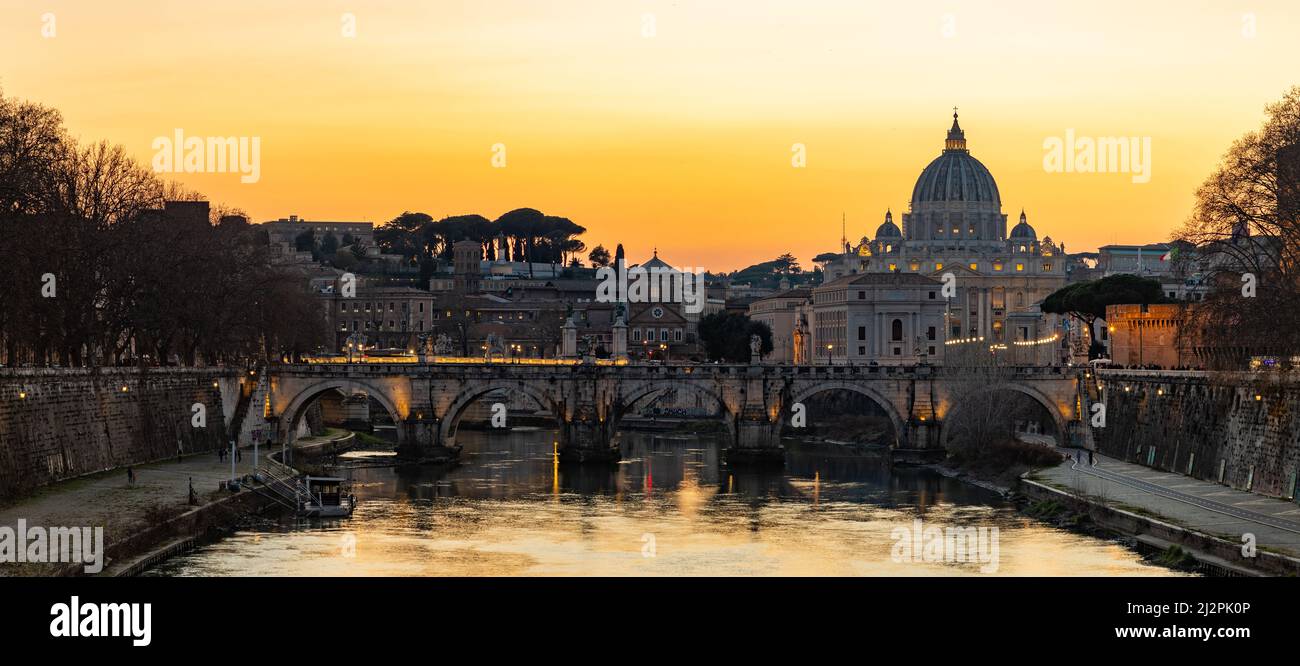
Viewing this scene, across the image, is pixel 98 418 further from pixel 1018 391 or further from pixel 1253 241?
pixel 1018 391

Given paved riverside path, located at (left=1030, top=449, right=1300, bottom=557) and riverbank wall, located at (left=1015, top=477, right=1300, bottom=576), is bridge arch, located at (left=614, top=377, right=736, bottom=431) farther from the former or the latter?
riverbank wall, located at (left=1015, top=477, right=1300, bottom=576)

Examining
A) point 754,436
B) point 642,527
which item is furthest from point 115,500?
point 754,436

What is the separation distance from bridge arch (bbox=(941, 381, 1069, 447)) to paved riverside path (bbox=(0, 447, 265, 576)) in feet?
115

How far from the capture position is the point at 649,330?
176000mm

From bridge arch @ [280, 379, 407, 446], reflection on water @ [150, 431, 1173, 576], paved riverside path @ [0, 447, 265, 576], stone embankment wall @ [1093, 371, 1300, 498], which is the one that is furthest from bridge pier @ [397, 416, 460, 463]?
stone embankment wall @ [1093, 371, 1300, 498]

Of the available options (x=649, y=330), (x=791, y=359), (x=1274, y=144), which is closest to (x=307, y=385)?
(x=1274, y=144)

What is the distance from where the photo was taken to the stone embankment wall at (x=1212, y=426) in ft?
201

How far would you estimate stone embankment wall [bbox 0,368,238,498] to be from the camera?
6094 cm

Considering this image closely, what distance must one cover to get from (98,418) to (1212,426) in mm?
39713

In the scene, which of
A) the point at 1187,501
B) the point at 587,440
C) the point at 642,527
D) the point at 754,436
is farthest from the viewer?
the point at 754,436

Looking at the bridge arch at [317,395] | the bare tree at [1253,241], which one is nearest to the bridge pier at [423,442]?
the bridge arch at [317,395]

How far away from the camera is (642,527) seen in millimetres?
64438
